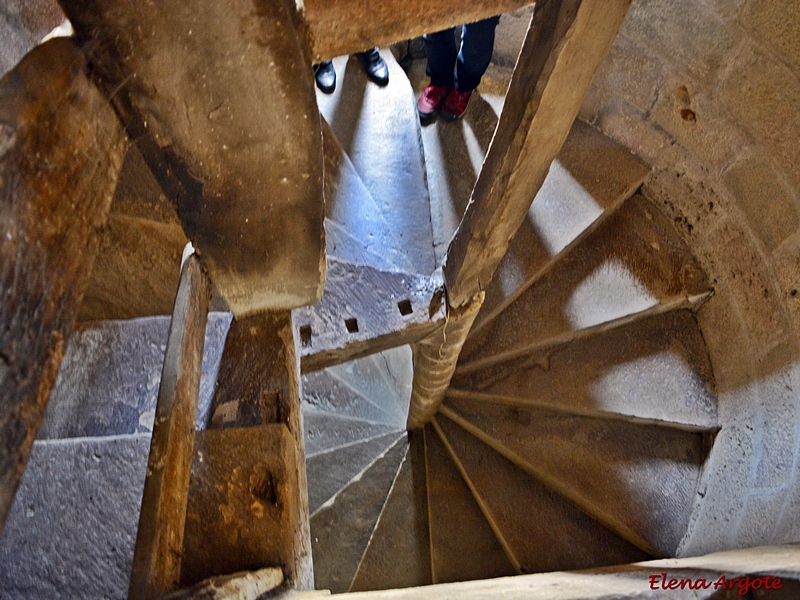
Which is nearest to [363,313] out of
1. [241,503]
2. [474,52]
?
[241,503]

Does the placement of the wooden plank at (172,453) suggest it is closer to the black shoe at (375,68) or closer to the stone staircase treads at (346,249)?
the stone staircase treads at (346,249)

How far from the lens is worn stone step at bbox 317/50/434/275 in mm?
3131

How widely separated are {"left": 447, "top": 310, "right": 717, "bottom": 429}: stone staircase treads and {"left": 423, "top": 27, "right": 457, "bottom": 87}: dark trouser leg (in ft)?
6.42

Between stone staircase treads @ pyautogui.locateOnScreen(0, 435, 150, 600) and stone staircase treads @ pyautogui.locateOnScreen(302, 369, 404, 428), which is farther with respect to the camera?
stone staircase treads @ pyautogui.locateOnScreen(302, 369, 404, 428)

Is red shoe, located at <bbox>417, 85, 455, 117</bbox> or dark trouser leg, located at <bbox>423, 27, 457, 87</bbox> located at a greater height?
dark trouser leg, located at <bbox>423, 27, 457, 87</bbox>

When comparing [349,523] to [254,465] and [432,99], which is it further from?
[432,99]

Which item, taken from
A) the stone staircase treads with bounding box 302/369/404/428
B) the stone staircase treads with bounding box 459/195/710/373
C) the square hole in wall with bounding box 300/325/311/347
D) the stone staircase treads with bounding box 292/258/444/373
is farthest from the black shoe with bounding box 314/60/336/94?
the stone staircase treads with bounding box 302/369/404/428

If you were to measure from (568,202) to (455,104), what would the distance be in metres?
1.02

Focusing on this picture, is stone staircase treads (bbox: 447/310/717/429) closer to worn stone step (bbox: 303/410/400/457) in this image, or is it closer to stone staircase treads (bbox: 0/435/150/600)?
worn stone step (bbox: 303/410/400/457)

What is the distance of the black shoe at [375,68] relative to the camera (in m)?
3.53

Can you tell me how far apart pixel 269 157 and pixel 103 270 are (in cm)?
161

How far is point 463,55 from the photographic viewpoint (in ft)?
9.62

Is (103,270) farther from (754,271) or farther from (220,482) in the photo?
(754,271)

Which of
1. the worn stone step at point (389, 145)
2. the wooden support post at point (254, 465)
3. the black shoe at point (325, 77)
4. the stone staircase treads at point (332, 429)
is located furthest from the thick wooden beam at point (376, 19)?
the stone staircase treads at point (332, 429)
